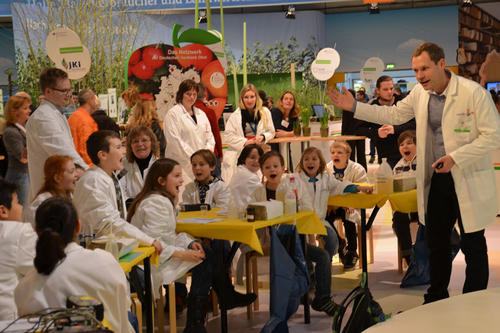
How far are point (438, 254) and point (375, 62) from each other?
8.75 meters

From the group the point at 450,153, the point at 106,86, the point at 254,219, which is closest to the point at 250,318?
the point at 254,219

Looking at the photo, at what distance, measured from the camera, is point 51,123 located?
4.41 m

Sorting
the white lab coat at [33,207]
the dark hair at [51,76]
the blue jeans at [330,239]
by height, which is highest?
the dark hair at [51,76]

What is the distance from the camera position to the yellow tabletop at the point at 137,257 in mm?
3064

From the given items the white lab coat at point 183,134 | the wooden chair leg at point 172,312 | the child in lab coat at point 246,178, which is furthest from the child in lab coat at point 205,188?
the white lab coat at point 183,134

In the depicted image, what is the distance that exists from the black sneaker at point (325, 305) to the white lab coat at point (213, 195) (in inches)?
37.3

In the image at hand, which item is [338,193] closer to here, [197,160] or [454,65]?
[197,160]

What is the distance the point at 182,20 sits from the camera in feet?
60.6

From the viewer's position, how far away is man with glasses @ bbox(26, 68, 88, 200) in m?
4.41

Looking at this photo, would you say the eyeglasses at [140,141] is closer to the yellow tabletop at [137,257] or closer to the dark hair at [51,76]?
the dark hair at [51,76]

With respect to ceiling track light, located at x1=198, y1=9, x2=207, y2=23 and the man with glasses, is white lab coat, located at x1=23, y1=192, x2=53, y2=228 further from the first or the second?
ceiling track light, located at x1=198, y1=9, x2=207, y2=23

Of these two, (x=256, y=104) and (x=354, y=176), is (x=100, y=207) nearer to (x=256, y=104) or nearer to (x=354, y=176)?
(x=354, y=176)

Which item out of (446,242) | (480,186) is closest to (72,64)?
(446,242)

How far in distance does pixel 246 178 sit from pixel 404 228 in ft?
4.51
